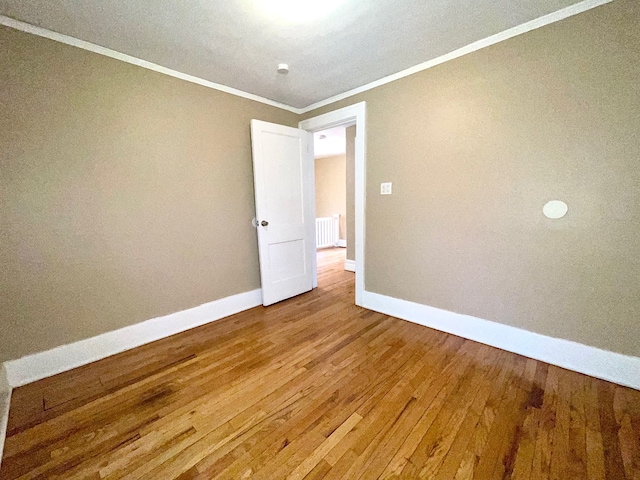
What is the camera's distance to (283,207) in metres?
2.91

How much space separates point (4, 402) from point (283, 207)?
2421 mm

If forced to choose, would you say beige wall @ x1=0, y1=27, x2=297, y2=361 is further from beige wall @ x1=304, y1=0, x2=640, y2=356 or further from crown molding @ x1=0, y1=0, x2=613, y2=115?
beige wall @ x1=304, y1=0, x2=640, y2=356

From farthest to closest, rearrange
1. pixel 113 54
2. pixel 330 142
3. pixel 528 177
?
pixel 330 142 → pixel 113 54 → pixel 528 177

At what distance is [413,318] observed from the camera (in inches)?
96.0

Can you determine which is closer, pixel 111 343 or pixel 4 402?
pixel 4 402

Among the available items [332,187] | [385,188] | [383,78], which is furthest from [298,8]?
[332,187]

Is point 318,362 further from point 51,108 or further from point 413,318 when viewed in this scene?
point 51,108

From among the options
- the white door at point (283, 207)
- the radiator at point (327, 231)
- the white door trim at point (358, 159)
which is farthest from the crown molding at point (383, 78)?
the radiator at point (327, 231)

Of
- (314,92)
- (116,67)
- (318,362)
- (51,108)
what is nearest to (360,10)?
(314,92)

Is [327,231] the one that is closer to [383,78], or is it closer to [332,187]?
[332,187]

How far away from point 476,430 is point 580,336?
107 cm

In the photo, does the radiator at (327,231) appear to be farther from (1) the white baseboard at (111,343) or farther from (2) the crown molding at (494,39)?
(2) the crown molding at (494,39)

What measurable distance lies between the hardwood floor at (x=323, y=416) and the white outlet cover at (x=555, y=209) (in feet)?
3.41

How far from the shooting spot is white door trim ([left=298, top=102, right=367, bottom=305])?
2.57 m
